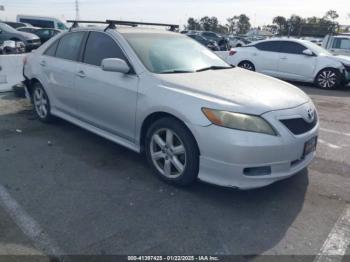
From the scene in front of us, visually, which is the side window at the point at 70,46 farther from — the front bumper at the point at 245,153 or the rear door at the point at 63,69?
the front bumper at the point at 245,153

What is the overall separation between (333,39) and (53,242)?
14.4m

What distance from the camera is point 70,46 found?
5.20 m

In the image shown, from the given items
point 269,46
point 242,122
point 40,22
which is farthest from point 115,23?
point 40,22

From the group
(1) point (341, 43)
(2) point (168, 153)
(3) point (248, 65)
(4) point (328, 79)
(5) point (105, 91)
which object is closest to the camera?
(2) point (168, 153)

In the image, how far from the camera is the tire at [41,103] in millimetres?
5758

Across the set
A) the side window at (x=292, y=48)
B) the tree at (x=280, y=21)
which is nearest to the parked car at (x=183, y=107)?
the side window at (x=292, y=48)

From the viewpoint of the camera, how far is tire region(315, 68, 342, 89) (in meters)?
10.6

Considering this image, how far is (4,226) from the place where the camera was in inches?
121

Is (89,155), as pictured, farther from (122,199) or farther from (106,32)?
(106,32)

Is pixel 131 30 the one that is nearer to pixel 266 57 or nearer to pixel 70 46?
pixel 70 46

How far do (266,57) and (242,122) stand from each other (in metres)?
9.13

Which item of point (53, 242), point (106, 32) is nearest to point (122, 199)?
point (53, 242)

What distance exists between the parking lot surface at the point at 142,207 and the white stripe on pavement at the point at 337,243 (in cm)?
4

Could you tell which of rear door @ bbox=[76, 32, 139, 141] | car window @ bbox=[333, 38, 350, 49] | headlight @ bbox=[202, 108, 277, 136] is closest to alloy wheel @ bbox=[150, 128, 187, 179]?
rear door @ bbox=[76, 32, 139, 141]
